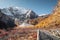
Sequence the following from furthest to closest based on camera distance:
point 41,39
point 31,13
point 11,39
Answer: point 31,13
point 11,39
point 41,39

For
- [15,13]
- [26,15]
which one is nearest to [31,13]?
[26,15]

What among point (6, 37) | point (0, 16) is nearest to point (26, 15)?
point (0, 16)

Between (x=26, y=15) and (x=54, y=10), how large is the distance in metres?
64.5

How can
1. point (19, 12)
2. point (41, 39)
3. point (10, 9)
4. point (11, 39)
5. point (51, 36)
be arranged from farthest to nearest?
point (19, 12) < point (10, 9) < point (11, 39) < point (51, 36) < point (41, 39)

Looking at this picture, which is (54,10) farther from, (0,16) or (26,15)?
(26,15)

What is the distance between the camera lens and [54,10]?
1604 inches

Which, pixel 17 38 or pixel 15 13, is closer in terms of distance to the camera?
pixel 17 38

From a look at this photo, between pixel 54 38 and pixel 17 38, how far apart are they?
13.3ft

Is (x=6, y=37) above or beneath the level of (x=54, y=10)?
beneath

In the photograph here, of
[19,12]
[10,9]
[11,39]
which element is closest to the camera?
[11,39]

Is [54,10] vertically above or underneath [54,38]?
above

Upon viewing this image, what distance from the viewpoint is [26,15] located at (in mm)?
104750

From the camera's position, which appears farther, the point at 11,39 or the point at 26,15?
the point at 26,15

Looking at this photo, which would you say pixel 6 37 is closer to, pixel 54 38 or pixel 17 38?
pixel 17 38
